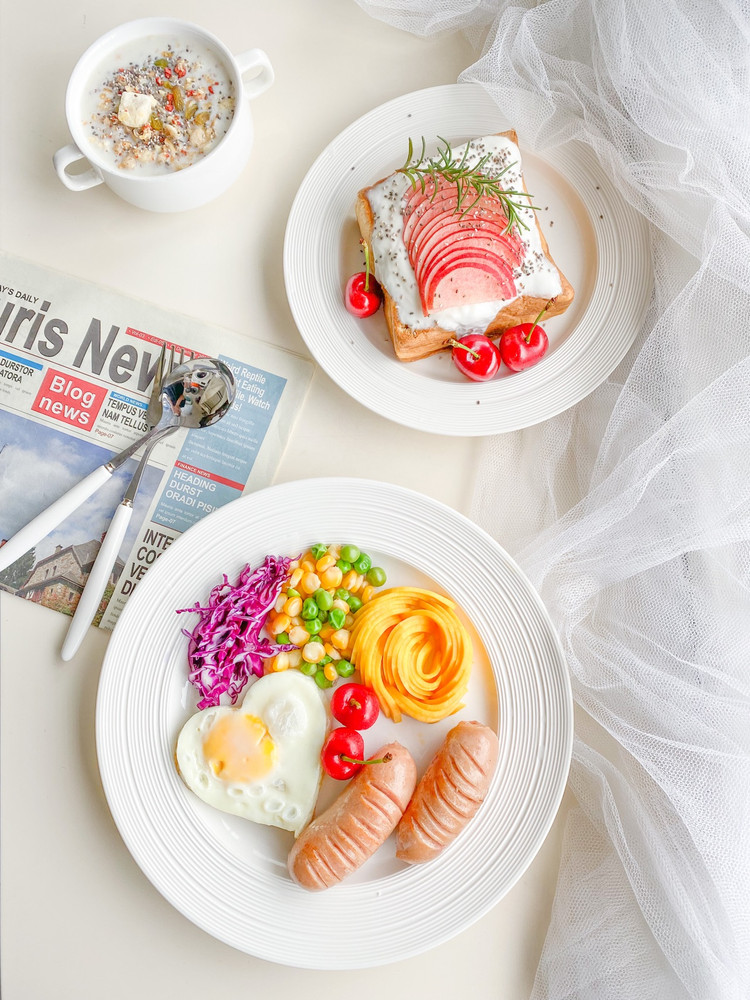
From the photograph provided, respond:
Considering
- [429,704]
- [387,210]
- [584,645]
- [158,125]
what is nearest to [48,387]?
[158,125]

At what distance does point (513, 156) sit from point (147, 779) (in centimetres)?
151

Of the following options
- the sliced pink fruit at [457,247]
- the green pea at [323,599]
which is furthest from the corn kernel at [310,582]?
the sliced pink fruit at [457,247]

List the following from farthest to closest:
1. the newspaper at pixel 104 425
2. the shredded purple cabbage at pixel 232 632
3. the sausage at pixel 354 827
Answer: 1. the newspaper at pixel 104 425
2. the shredded purple cabbage at pixel 232 632
3. the sausage at pixel 354 827

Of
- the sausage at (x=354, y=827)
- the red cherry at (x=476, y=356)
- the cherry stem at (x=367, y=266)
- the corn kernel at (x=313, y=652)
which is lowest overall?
the sausage at (x=354, y=827)

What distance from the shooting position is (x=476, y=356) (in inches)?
63.3

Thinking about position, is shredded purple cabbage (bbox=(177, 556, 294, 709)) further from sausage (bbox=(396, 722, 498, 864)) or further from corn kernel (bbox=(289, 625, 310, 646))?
sausage (bbox=(396, 722, 498, 864))

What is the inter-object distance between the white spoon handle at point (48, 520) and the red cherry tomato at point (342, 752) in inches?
28.9

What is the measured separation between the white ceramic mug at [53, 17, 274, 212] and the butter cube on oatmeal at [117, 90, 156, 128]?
0.30 ft

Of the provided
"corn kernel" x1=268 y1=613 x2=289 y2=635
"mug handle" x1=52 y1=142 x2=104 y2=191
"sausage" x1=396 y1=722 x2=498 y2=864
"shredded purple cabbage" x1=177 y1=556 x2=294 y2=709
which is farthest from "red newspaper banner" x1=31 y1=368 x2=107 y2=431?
"sausage" x1=396 y1=722 x2=498 y2=864

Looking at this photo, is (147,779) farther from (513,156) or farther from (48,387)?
(513,156)

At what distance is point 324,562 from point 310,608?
102 mm

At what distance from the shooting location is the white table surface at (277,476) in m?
A: 1.62

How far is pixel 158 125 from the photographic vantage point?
152 cm

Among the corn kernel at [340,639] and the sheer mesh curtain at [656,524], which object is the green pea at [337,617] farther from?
the sheer mesh curtain at [656,524]
